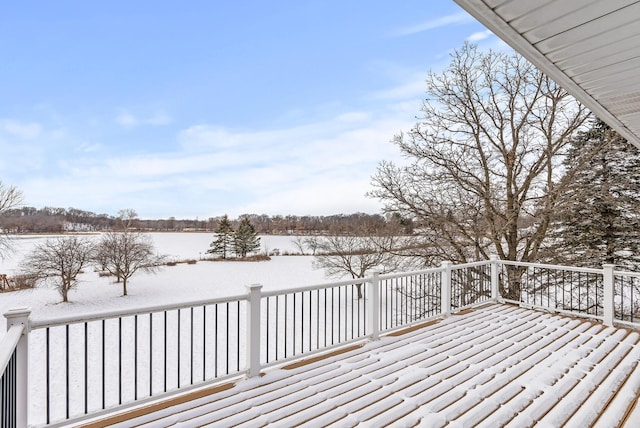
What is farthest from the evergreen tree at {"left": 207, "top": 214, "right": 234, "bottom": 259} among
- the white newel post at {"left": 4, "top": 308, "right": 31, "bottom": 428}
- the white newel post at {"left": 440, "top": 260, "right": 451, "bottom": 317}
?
the white newel post at {"left": 4, "top": 308, "right": 31, "bottom": 428}

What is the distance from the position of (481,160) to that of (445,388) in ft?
24.7

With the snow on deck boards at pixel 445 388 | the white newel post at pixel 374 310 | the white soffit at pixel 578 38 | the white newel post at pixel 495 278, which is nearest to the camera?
the white soffit at pixel 578 38

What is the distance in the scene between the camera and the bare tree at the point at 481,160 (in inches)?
329

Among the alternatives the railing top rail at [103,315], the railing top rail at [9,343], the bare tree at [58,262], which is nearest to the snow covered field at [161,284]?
the bare tree at [58,262]

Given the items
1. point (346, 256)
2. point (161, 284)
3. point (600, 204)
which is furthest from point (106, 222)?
point (600, 204)

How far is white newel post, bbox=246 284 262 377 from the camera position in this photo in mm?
3133

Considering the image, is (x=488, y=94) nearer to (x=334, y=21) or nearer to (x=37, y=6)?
(x=334, y=21)

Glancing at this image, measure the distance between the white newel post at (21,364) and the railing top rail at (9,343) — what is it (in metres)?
0.05

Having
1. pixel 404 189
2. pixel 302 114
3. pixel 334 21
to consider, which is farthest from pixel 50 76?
pixel 404 189

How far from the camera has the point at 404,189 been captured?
9180mm

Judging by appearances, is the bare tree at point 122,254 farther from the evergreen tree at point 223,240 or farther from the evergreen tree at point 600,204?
the evergreen tree at point 600,204

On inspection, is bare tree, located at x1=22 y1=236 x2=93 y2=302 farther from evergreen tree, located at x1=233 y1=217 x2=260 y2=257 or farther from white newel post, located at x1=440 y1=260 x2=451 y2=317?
white newel post, located at x1=440 y1=260 x2=451 y2=317

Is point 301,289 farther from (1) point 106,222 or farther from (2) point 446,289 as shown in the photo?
(1) point 106,222

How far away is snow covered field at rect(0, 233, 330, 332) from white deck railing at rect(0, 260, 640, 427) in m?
1.99
